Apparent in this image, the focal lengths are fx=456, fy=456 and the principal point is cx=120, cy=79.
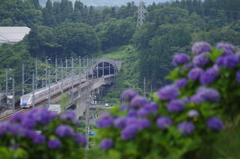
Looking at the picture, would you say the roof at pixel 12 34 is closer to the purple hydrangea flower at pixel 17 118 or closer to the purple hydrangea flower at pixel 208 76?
the purple hydrangea flower at pixel 17 118

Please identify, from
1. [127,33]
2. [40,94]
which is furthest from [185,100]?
[127,33]

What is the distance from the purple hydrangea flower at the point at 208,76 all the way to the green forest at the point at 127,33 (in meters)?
41.1

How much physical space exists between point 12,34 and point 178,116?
68.7m

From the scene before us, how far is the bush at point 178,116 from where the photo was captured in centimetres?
353

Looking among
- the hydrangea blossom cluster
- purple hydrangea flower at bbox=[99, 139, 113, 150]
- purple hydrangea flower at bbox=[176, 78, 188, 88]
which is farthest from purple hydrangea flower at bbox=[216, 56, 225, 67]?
the hydrangea blossom cluster

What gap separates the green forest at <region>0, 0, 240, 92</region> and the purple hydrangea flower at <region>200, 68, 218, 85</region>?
135ft

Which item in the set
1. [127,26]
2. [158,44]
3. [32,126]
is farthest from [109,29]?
[32,126]

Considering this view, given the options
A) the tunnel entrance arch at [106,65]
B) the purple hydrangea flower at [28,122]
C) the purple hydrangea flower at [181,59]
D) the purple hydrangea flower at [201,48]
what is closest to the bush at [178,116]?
the purple hydrangea flower at [181,59]

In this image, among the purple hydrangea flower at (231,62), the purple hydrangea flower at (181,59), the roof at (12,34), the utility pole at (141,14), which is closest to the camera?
the purple hydrangea flower at (231,62)

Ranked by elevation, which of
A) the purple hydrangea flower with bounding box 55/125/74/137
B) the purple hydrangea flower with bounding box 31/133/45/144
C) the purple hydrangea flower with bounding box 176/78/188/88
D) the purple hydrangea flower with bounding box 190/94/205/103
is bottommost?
the purple hydrangea flower with bounding box 31/133/45/144

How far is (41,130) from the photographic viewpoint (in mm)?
4105

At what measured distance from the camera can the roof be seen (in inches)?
2633

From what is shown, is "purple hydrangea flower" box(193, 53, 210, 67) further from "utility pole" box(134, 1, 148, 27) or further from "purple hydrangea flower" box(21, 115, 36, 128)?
"utility pole" box(134, 1, 148, 27)

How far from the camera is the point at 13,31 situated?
71.9m
